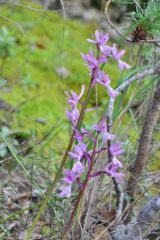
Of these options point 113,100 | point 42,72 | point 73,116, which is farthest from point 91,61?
point 42,72

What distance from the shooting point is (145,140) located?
5.47 ft

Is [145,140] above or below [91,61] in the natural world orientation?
below

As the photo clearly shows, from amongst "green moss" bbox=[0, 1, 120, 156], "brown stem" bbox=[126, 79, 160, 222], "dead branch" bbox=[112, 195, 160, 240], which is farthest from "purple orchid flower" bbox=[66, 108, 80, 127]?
"green moss" bbox=[0, 1, 120, 156]

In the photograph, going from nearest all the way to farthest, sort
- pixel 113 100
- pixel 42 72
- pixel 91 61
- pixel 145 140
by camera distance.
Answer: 1. pixel 91 61
2. pixel 113 100
3. pixel 145 140
4. pixel 42 72

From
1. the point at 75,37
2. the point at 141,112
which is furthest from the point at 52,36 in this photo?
the point at 141,112

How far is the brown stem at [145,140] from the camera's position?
5.35ft

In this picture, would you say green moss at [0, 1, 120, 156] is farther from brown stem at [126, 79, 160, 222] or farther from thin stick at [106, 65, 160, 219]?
thin stick at [106, 65, 160, 219]

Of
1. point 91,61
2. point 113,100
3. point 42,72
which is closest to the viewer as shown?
point 91,61

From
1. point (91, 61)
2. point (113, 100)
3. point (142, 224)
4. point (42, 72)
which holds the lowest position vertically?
point (42, 72)

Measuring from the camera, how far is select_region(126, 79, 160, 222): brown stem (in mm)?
1632

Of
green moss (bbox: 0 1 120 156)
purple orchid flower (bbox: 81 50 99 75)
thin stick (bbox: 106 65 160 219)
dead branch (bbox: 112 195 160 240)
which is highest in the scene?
purple orchid flower (bbox: 81 50 99 75)

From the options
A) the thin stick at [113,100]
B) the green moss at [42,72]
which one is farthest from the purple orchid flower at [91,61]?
the green moss at [42,72]

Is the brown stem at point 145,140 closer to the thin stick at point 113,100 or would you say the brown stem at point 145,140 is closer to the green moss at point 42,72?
the thin stick at point 113,100

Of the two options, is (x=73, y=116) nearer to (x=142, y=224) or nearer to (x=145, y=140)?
(x=142, y=224)
